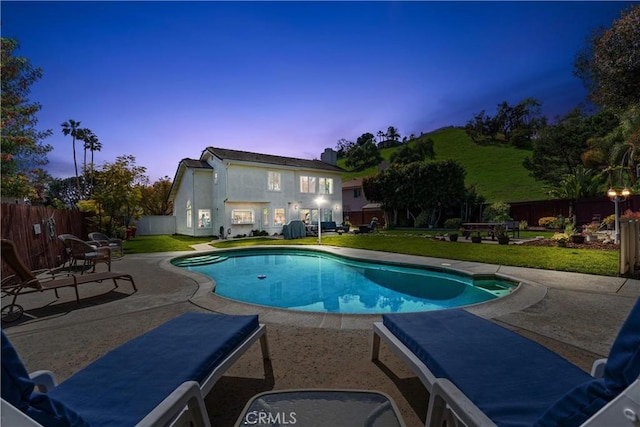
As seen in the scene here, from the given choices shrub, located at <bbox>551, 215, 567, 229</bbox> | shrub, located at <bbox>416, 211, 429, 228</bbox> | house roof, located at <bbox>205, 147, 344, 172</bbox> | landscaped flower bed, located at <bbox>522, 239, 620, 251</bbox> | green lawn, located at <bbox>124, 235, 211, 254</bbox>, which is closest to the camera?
landscaped flower bed, located at <bbox>522, 239, 620, 251</bbox>

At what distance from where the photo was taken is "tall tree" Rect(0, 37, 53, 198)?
13398 millimetres

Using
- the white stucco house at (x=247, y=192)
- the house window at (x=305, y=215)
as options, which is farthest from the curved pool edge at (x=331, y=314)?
the house window at (x=305, y=215)

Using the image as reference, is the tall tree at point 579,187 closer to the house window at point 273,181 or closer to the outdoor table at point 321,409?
the house window at point 273,181

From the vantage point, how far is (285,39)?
8523 mm

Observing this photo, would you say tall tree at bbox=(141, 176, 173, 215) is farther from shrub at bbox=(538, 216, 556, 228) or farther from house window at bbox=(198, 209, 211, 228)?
shrub at bbox=(538, 216, 556, 228)

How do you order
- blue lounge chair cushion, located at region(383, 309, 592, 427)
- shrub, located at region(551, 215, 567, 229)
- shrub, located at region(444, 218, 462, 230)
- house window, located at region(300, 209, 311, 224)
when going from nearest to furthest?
blue lounge chair cushion, located at region(383, 309, 592, 427), shrub, located at region(551, 215, 567, 229), house window, located at region(300, 209, 311, 224), shrub, located at region(444, 218, 462, 230)

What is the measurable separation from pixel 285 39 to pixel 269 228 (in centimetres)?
1622

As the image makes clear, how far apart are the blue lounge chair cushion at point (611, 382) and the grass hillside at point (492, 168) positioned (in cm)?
3461

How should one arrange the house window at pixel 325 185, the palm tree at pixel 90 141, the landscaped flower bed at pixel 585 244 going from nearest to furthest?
the landscaped flower bed at pixel 585 244 → the house window at pixel 325 185 → the palm tree at pixel 90 141

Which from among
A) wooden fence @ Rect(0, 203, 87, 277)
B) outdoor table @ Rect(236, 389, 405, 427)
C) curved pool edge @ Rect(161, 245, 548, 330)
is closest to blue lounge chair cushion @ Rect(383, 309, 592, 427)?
outdoor table @ Rect(236, 389, 405, 427)

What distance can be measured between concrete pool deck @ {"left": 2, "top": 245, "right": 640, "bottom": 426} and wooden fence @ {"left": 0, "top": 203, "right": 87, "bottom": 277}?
131 inches

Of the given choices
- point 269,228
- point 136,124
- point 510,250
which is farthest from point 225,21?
point 269,228

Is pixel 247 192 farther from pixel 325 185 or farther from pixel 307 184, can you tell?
pixel 325 185

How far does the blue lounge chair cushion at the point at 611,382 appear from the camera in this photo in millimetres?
1120
